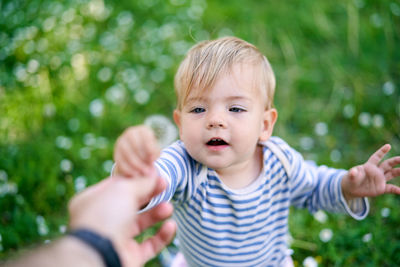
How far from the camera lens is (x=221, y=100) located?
1190mm

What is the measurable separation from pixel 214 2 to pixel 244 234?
287 cm

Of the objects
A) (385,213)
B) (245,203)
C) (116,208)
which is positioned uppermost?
(116,208)

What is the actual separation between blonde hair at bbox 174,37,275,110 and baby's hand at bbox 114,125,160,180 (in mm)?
385

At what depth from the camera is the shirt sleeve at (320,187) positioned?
1.35 metres

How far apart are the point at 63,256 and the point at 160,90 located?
212cm

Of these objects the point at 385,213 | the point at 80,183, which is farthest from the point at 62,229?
the point at 385,213

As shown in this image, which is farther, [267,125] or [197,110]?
[267,125]

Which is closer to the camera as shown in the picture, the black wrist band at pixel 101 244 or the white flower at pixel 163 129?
the black wrist band at pixel 101 244

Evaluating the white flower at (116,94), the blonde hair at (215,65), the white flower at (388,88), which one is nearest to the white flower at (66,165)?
the white flower at (116,94)

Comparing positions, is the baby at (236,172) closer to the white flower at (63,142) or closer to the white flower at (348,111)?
the white flower at (63,142)

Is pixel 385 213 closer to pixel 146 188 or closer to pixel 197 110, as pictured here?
pixel 197 110

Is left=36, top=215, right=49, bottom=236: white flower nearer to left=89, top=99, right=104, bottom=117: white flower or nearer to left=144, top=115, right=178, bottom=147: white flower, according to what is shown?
left=144, top=115, right=178, bottom=147: white flower

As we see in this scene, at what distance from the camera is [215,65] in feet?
3.92

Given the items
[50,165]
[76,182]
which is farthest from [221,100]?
[50,165]
